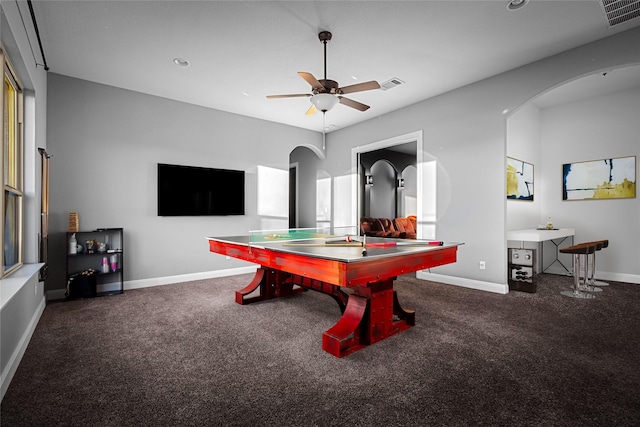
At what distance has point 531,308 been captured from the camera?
10.6 feet

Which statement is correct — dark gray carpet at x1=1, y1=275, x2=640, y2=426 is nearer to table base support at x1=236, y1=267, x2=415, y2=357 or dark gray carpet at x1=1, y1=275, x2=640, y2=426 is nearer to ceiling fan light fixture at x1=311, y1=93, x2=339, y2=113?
table base support at x1=236, y1=267, x2=415, y2=357

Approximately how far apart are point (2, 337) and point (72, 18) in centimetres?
264

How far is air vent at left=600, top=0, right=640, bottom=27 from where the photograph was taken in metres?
2.52

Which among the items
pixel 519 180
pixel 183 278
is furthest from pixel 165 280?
pixel 519 180

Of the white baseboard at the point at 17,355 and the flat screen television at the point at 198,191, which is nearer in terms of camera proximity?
the white baseboard at the point at 17,355

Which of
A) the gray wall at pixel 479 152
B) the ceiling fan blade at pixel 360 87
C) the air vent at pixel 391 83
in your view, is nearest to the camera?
the ceiling fan blade at pixel 360 87

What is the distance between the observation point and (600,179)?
4793 millimetres

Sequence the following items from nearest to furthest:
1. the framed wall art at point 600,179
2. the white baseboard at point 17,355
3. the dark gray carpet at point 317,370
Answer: the dark gray carpet at point 317,370
the white baseboard at point 17,355
the framed wall art at point 600,179

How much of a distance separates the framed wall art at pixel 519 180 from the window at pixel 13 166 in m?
5.85

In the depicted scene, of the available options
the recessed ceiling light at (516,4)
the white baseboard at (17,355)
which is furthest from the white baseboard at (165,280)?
the recessed ceiling light at (516,4)

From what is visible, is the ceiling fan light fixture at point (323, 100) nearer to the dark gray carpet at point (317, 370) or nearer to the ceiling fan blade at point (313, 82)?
the ceiling fan blade at point (313, 82)

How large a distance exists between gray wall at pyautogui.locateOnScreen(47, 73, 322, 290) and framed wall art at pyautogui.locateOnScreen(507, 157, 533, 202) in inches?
166

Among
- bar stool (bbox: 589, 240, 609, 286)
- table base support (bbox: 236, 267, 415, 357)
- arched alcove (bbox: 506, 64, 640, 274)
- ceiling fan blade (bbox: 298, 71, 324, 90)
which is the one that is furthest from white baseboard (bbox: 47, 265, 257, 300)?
bar stool (bbox: 589, 240, 609, 286)

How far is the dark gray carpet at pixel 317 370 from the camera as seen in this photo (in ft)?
5.05
